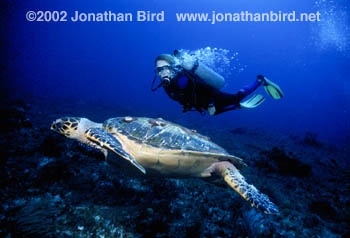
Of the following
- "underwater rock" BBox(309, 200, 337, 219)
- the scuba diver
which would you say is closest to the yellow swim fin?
the scuba diver

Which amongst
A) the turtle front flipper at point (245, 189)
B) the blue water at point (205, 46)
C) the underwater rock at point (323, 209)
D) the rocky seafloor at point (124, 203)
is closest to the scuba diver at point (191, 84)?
the turtle front flipper at point (245, 189)

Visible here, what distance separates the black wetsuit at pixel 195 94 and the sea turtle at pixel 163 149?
3.15 ft

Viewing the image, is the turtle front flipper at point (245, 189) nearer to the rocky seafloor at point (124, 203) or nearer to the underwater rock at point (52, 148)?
the rocky seafloor at point (124, 203)

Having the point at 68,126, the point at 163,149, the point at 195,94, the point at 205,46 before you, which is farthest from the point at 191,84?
the point at 205,46

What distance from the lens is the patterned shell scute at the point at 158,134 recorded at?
3.29 metres

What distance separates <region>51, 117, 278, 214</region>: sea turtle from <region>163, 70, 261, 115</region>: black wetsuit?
0.96 m

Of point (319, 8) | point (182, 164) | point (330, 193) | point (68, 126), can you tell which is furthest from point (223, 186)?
point (319, 8)

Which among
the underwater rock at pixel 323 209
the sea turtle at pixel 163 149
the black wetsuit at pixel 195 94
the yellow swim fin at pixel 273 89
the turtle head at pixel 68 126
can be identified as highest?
the yellow swim fin at pixel 273 89

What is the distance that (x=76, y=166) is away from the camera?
344 cm

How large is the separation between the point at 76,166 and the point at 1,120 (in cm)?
351

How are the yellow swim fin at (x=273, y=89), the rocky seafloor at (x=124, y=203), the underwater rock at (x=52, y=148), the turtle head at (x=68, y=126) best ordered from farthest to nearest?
the yellow swim fin at (x=273, y=89)
the underwater rock at (x=52, y=148)
the turtle head at (x=68, y=126)
the rocky seafloor at (x=124, y=203)

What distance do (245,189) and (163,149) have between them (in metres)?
1.63

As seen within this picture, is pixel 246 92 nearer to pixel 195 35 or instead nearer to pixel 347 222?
pixel 347 222

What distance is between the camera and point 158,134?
3.47 m
